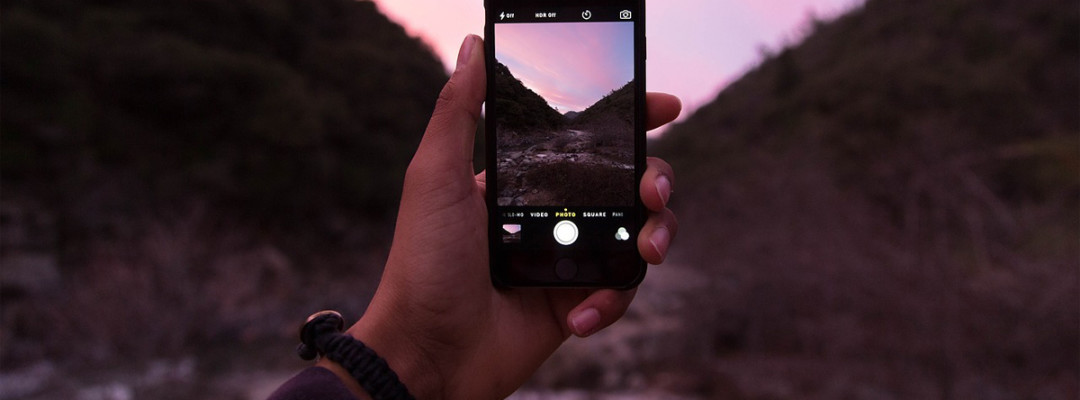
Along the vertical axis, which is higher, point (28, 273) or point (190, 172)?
point (190, 172)

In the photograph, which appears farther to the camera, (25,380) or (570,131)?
(25,380)

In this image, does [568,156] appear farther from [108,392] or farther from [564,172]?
[108,392]

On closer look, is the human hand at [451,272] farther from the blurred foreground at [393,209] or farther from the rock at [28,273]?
the rock at [28,273]

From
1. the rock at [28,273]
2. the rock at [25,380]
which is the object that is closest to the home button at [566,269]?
the rock at [25,380]

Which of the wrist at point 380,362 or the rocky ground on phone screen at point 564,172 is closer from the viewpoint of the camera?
the wrist at point 380,362

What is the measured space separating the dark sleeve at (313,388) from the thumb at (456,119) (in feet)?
1.03

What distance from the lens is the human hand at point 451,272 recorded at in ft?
3.39

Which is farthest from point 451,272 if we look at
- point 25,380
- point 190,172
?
point 190,172

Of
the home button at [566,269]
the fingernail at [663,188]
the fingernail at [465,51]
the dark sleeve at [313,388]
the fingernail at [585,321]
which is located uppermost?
the fingernail at [465,51]

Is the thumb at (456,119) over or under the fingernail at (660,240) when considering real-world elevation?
over

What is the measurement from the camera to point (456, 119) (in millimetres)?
1028

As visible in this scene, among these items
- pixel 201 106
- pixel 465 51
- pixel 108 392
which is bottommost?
pixel 108 392

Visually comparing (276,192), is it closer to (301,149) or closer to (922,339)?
(301,149)

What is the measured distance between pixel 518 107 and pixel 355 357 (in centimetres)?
43
